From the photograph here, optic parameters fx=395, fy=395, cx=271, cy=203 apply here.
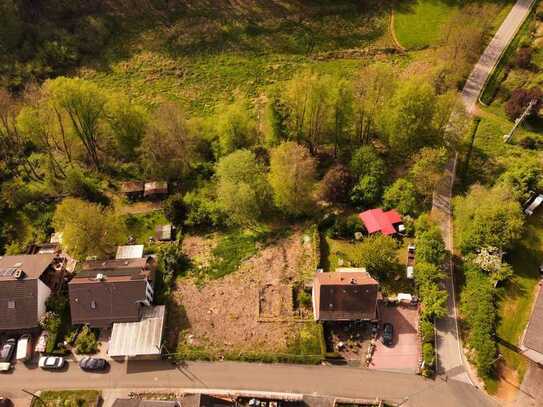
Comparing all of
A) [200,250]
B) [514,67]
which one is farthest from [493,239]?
[514,67]

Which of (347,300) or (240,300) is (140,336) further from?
(347,300)

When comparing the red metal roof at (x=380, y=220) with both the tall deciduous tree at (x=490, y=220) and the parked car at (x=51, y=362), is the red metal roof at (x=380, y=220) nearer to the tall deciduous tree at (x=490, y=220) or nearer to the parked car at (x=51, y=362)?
the tall deciduous tree at (x=490, y=220)

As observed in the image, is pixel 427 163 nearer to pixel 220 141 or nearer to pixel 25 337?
pixel 220 141

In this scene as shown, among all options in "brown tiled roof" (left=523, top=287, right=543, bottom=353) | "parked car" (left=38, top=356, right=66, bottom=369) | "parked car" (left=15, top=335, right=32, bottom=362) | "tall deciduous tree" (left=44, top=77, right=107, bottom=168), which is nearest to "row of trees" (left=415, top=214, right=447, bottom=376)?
"brown tiled roof" (left=523, top=287, right=543, bottom=353)

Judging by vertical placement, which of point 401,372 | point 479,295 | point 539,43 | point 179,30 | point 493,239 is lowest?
point 401,372

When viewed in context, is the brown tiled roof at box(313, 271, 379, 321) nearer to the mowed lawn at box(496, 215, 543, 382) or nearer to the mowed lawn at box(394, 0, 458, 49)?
the mowed lawn at box(496, 215, 543, 382)
